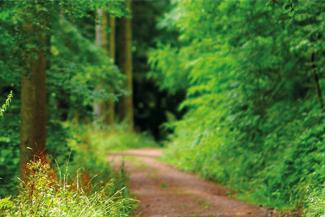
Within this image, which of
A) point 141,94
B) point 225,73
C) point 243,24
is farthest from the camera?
point 141,94

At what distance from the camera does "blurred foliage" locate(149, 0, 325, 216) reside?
11.9m

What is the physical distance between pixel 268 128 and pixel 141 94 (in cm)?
2677

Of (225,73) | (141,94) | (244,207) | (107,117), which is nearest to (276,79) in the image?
(225,73)

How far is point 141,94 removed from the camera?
41.1m

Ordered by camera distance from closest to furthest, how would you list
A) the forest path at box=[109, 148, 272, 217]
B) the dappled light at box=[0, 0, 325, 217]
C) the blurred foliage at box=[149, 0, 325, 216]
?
1. the dappled light at box=[0, 0, 325, 217]
2. the forest path at box=[109, 148, 272, 217]
3. the blurred foliage at box=[149, 0, 325, 216]

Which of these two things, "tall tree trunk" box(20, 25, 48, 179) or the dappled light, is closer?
the dappled light

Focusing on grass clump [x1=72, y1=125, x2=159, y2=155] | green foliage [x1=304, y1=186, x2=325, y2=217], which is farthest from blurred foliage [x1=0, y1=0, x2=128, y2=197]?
grass clump [x1=72, y1=125, x2=159, y2=155]

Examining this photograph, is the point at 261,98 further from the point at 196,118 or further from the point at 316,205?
the point at 316,205

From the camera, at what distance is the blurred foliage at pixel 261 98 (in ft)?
39.0

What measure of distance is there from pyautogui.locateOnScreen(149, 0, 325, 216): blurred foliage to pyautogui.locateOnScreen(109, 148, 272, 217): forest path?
617 mm

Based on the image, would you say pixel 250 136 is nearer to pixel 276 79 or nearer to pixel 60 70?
pixel 276 79

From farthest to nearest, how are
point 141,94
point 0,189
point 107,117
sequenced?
point 141,94
point 107,117
point 0,189

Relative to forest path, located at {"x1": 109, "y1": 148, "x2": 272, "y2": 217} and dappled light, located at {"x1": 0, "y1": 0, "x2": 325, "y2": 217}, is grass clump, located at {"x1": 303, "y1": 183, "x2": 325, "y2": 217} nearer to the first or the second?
dappled light, located at {"x1": 0, "y1": 0, "x2": 325, "y2": 217}

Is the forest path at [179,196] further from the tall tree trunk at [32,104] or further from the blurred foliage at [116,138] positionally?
the blurred foliage at [116,138]
